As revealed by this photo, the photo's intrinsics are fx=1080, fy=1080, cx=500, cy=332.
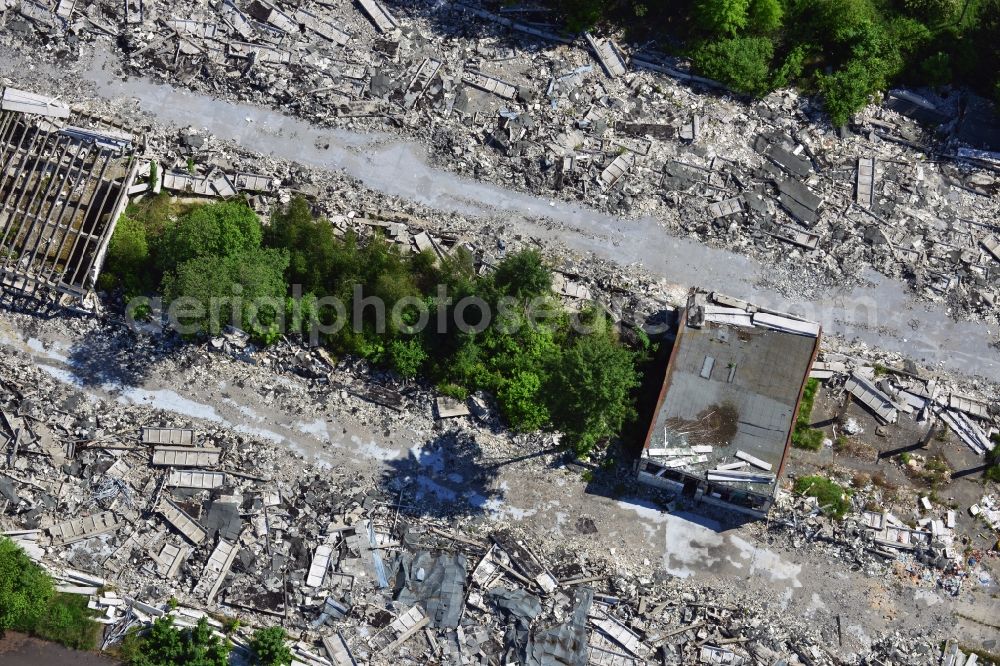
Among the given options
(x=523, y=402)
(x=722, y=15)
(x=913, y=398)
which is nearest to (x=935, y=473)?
(x=913, y=398)

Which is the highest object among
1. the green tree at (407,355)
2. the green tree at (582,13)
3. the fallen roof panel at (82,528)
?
the green tree at (582,13)

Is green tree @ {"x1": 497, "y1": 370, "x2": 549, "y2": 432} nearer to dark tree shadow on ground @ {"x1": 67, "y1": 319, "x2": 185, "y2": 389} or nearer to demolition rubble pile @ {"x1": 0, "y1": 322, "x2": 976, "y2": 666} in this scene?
demolition rubble pile @ {"x1": 0, "y1": 322, "x2": 976, "y2": 666}

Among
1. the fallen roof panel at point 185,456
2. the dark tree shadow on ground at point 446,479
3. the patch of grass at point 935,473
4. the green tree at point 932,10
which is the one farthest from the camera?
the green tree at point 932,10

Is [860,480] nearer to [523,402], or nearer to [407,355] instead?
[523,402]

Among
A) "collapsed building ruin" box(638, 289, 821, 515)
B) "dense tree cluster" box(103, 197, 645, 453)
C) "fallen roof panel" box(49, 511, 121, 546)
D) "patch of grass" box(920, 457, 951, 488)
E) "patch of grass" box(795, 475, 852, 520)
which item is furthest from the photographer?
"patch of grass" box(920, 457, 951, 488)

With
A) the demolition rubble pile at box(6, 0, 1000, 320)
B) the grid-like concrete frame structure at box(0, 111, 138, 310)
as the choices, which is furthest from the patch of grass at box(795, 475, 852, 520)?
the grid-like concrete frame structure at box(0, 111, 138, 310)

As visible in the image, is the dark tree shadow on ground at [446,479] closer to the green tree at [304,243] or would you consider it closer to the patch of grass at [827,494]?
the green tree at [304,243]

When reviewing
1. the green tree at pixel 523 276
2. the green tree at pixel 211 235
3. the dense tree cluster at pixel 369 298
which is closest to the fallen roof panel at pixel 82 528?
the dense tree cluster at pixel 369 298
